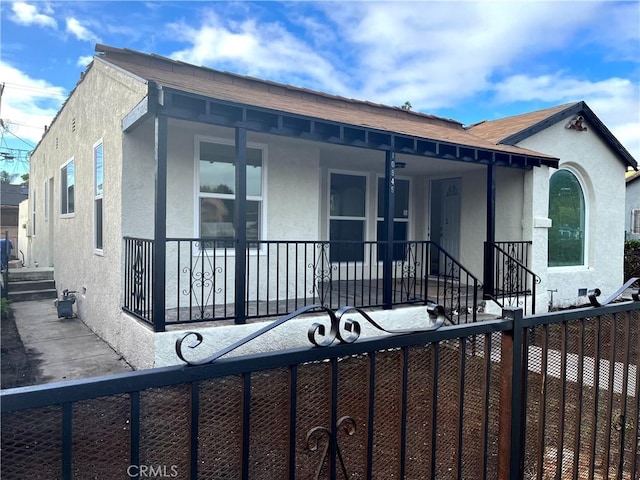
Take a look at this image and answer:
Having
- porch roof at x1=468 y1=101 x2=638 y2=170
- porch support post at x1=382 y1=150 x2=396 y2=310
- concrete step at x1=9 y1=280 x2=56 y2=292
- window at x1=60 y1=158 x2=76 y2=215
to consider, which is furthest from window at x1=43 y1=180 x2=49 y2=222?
porch roof at x1=468 y1=101 x2=638 y2=170

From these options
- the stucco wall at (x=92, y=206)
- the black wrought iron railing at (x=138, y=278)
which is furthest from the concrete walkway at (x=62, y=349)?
the black wrought iron railing at (x=138, y=278)

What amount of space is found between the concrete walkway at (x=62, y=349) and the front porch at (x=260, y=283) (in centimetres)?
75

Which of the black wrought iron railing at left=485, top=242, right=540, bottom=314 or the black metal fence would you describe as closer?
the black metal fence

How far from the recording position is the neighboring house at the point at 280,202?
16.6 ft

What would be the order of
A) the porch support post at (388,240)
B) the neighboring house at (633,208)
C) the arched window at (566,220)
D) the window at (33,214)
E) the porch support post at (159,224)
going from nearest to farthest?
the porch support post at (159,224), the porch support post at (388,240), the arched window at (566,220), the window at (33,214), the neighboring house at (633,208)

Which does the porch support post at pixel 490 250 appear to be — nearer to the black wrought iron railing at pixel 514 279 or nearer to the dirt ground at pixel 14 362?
the black wrought iron railing at pixel 514 279

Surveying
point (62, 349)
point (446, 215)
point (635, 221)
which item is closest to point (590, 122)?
point (446, 215)

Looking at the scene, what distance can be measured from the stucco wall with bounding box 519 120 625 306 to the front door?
1776mm

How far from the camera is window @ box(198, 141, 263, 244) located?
6.24 meters

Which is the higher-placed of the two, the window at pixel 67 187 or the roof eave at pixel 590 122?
the roof eave at pixel 590 122

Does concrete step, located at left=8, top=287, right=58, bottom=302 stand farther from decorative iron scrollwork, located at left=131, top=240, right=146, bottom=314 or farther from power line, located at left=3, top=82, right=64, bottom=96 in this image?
power line, located at left=3, top=82, right=64, bottom=96

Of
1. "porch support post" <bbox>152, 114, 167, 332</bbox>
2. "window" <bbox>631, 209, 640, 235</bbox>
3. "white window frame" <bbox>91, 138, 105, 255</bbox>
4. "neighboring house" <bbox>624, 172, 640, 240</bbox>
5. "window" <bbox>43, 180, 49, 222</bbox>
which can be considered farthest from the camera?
"window" <bbox>631, 209, 640, 235</bbox>

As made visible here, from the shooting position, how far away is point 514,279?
27.8 ft

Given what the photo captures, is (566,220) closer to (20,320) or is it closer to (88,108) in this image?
(88,108)
